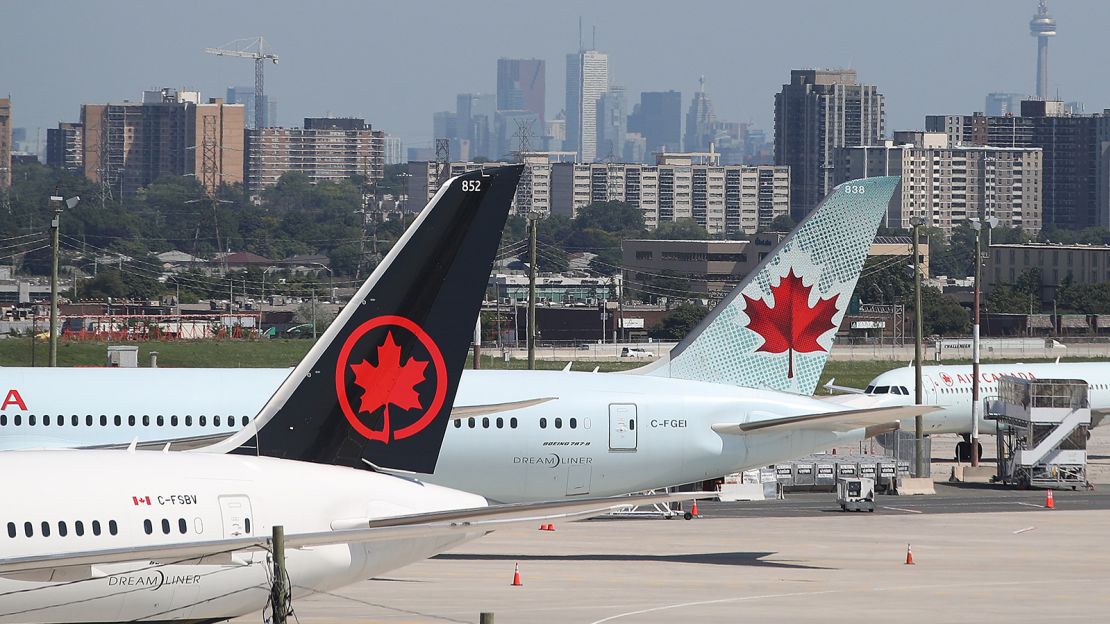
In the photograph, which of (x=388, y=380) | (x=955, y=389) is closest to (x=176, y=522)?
(x=388, y=380)

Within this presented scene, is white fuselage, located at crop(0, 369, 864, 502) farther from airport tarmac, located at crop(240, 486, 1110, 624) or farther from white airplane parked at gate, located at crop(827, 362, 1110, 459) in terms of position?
white airplane parked at gate, located at crop(827, 362, 1110, 459)

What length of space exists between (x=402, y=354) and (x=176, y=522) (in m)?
4.14

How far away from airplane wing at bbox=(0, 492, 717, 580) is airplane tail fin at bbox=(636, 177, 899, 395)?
17765 millimetres

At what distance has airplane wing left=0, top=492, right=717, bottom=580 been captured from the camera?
1944cm

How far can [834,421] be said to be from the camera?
1416 inches

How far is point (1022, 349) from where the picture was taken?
6432 inches

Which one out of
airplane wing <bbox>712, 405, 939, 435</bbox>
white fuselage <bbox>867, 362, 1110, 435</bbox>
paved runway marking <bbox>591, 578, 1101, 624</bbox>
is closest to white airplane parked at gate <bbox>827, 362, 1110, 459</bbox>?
white fuselage <bbox>867, 362, 1110, 435</bbox>

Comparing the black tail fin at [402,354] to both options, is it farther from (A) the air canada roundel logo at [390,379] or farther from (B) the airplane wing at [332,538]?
(B) the airplane wing at [332,538]

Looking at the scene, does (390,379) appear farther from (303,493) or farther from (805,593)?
(805,593)

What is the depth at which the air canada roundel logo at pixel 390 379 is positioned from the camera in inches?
929

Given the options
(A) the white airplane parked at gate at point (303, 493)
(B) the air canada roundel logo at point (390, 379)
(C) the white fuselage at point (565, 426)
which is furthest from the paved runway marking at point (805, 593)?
(B) the air canada roundel logo at point (390, 379)

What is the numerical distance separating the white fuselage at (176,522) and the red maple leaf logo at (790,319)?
655 inches

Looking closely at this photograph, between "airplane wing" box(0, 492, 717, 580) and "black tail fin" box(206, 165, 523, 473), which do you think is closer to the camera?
"airplane wing" box(0, 492, 717, 580)

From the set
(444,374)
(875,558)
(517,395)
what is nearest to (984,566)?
(875,558)
